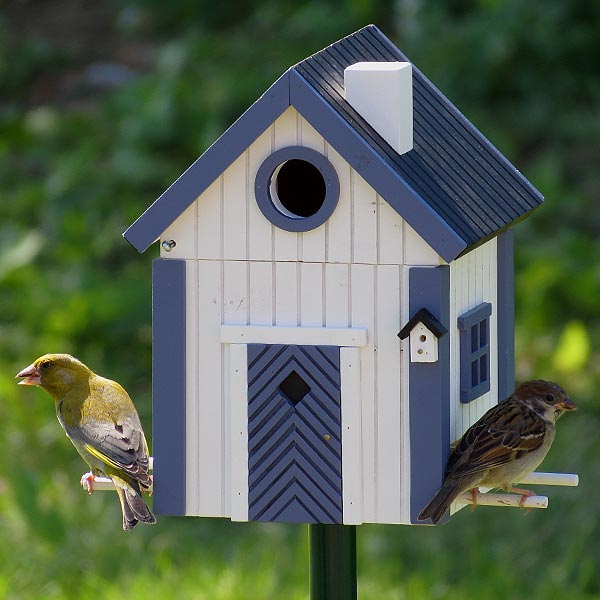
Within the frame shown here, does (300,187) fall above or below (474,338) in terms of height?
above

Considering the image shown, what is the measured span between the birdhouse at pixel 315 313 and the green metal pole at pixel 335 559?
263mm

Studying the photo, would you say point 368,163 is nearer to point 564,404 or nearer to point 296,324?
point 296,324

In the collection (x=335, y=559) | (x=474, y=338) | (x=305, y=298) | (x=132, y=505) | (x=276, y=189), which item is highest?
(x=276, y=189)

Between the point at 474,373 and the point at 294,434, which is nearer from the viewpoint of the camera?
the point at 294,434

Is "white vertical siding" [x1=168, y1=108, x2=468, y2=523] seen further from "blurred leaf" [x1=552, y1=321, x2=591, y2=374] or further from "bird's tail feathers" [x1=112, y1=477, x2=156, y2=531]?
"blurred leaf" [x1=552, y1=321, x2=591, y2=374]

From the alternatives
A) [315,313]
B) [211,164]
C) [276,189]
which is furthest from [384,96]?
[315,313]

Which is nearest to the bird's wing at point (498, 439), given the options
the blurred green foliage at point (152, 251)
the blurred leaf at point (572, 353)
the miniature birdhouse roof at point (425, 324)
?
the miniature birdhouse roof at point (425, 324)

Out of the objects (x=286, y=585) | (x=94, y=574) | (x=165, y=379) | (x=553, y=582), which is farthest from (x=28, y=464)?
(x=165, y=379)

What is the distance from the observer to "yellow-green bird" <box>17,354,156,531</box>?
4.38 metres

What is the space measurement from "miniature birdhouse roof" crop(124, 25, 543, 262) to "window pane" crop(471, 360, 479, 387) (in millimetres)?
425

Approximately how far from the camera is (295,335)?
13.4ft

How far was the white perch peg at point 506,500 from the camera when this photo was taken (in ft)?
13.5

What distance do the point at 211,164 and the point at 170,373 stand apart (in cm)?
62

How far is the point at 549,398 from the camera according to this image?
4496 millimetres
